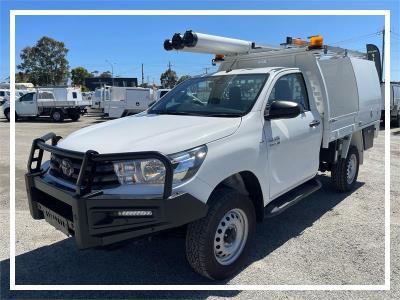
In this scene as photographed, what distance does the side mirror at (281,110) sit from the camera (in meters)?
4.05

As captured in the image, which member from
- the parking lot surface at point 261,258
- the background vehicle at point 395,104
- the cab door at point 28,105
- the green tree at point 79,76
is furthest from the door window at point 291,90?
the green tree at point 79,76

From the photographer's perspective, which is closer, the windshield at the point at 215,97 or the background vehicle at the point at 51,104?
the windshield at the point at 215,97

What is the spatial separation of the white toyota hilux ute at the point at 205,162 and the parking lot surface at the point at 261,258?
32cm

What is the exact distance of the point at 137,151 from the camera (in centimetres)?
312

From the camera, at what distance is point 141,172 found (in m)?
3.09

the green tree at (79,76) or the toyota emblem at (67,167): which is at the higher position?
the green tree at (79,76)

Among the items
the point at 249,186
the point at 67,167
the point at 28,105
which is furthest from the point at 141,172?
the point at 28,105

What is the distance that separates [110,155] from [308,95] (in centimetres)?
316

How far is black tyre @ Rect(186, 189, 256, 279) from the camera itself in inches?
131

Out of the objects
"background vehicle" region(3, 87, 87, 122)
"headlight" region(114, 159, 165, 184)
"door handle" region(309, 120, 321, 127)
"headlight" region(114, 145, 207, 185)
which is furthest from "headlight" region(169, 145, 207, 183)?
"background vehicle" region(3, 87, 87, 122)

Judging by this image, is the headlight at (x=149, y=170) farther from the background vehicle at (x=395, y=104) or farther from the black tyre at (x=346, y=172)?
the background vehicle at (x=395, y=104)

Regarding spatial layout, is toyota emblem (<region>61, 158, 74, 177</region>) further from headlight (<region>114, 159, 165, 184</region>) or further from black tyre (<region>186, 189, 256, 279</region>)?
black tyre (<region>186, 189, 256, 279</region>)

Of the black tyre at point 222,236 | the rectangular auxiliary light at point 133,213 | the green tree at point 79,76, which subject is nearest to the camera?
the rectangular auxiliary light at point 133,213

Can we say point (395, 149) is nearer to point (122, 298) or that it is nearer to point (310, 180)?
point (310, 180)
